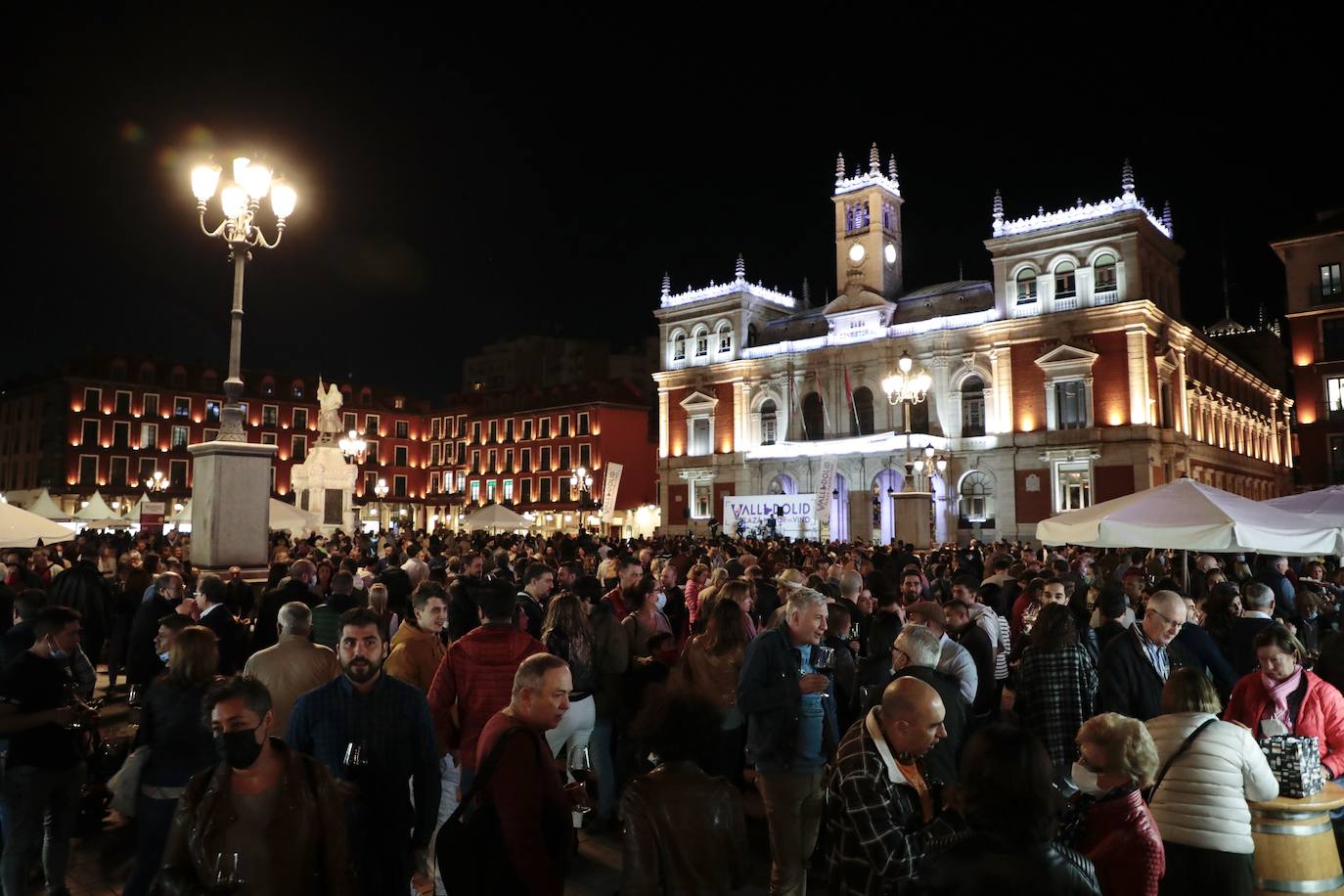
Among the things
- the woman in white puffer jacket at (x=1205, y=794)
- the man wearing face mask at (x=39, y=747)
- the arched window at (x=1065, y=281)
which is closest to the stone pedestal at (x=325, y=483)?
the man wearing face mask at (x=39, y=747)

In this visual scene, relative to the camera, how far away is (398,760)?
395cm

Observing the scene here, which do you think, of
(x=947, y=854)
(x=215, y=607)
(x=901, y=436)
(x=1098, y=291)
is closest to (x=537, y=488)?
(x=901, y=436)

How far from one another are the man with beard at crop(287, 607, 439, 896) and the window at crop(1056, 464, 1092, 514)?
Result: 37845mm

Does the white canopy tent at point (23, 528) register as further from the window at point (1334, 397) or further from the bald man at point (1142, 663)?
the window at point (1334, 397)

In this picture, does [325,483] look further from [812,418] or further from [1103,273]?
[1103,273]

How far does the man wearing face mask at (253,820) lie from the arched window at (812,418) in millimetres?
43590

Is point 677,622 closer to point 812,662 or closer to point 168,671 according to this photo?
point 812,662

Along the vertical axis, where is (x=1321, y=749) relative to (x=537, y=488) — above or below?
below

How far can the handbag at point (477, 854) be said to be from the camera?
2988 millimetres

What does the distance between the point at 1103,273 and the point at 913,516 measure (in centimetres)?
2142

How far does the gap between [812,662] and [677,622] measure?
4.46 metres

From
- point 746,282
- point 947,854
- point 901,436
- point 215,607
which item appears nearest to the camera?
point 947,854

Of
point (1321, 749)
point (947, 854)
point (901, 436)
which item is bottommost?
point (1321, 749)

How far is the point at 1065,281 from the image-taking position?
3928cm
